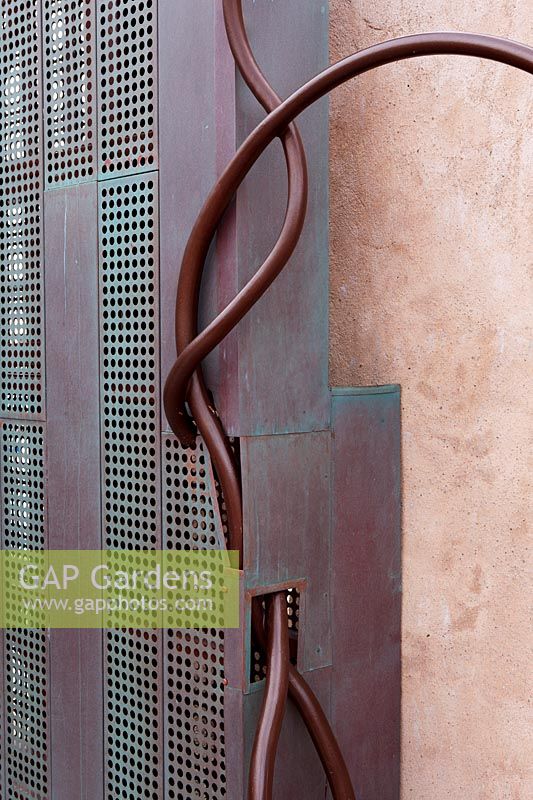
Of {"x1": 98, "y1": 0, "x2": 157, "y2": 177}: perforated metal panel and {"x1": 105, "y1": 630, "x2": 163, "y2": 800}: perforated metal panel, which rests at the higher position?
{"x1": 98, "y1": 0, "x2": 157, "y2": 177}: perforated metal panel

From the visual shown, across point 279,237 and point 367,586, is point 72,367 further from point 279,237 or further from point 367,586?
point 367,586

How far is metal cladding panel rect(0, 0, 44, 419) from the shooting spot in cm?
182

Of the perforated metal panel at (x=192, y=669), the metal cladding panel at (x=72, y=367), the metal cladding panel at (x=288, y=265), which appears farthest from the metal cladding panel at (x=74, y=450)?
the metal cladding panel at (x=288, y=265)

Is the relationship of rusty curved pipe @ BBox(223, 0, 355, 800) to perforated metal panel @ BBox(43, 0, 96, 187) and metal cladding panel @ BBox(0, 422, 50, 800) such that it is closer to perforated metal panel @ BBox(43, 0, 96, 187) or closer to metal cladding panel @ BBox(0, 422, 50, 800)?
perforated metal panel @ BBox(43, 0, 96, 187)

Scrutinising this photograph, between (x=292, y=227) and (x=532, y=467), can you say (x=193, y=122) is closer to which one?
(x=292, y=227)

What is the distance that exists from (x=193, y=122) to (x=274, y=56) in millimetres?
160

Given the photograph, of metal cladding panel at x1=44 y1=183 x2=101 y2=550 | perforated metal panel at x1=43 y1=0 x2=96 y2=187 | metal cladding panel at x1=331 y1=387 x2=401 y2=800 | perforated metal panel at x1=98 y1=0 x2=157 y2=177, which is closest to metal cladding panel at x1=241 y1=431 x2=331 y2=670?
metal cladding panel at x1=331 y1=387 x2=401 y2=800

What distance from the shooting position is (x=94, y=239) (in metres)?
1.67

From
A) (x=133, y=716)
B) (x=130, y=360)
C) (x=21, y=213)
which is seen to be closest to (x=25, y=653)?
(x=133, y=716)

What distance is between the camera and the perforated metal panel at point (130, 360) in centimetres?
158

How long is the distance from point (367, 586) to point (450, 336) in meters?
0.44

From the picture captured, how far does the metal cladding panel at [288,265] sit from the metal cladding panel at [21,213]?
56cm

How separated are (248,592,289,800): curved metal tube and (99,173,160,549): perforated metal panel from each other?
276mm

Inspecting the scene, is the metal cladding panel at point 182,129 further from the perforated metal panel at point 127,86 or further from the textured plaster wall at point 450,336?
the textured plaster wall at point 450,336
